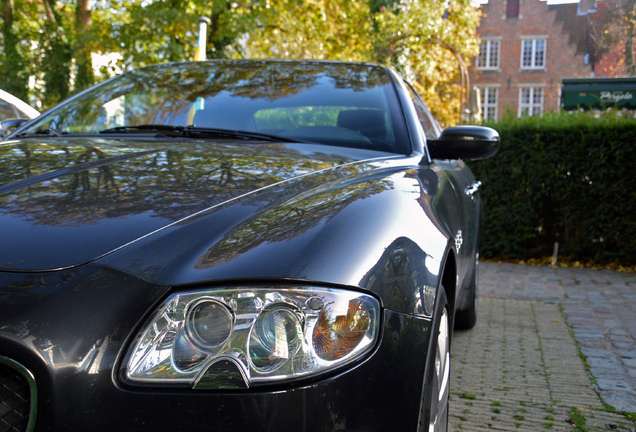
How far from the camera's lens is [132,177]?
1.91 metres

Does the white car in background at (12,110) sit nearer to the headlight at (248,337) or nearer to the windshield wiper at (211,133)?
the windshield wiper at (211,133)

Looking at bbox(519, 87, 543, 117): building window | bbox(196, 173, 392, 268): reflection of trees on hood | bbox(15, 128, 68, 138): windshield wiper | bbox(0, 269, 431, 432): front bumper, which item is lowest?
bbox(519, 87, 543, 117): building window

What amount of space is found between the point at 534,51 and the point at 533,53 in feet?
0.59

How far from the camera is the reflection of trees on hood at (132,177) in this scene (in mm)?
1629

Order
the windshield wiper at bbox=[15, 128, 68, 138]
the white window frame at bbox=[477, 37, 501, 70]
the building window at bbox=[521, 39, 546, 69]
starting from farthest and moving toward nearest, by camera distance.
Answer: the white window frame at bbox=[477, 37, 501, 70] < the building window at bbox=[521, 39, 546, 69] < the windshield wiper at bbox=[15, 128, 68, 138]

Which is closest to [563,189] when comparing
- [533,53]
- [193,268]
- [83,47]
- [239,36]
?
[193,268]

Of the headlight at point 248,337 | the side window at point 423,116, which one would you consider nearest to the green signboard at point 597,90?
the side window at point 423,116

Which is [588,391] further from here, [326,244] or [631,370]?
[326,244]

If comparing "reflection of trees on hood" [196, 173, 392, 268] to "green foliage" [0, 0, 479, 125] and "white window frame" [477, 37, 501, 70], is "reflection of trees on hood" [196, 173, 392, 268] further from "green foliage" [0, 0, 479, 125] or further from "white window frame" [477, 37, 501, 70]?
"white window frame" [477, 37, 501, 70]

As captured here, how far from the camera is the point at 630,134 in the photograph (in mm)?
7355

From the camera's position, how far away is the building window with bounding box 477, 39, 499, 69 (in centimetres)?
4291

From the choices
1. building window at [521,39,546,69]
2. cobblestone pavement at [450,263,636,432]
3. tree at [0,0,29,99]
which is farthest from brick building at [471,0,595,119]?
cobblestone pavement at [450,263,636,432]

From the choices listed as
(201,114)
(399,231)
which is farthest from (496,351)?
(399,231)

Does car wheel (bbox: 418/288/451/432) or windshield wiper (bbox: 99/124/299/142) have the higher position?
windshield wiper (bbox: 99/124/299/142)
